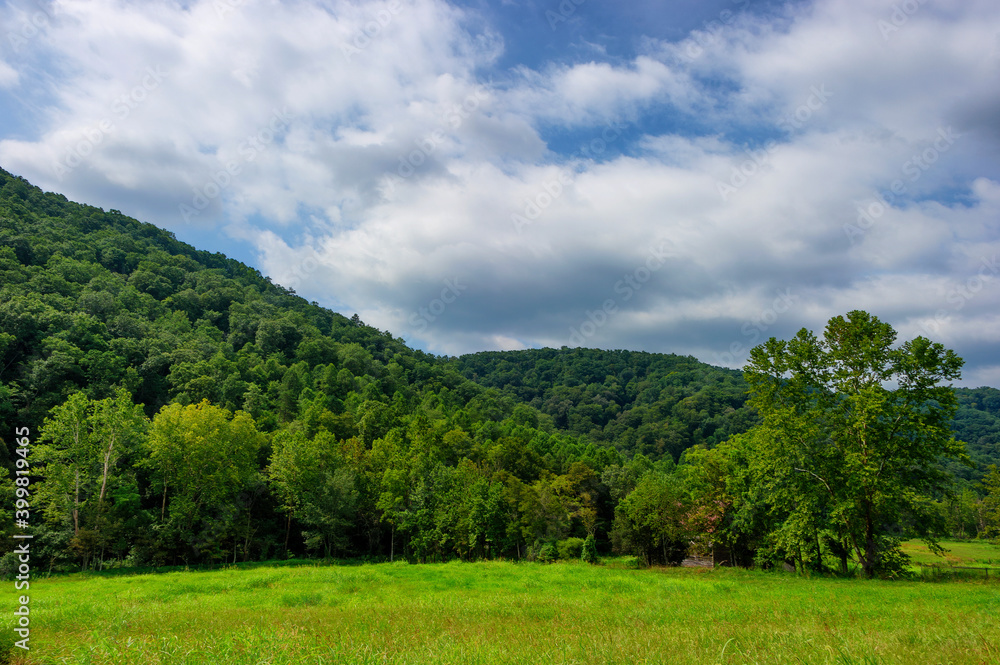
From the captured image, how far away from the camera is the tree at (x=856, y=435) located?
1041 inches

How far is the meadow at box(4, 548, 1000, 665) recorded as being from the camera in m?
7.41

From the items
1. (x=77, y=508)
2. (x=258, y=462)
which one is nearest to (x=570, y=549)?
(x=258, y=462)

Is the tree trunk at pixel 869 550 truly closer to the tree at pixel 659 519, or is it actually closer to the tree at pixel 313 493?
the tree at pixel 659 519

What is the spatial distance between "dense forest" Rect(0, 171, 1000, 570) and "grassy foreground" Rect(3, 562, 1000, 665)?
14232mm

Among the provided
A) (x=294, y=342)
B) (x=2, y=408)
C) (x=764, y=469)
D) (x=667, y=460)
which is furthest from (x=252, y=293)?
(x=764, y=469)

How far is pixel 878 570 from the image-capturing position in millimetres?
28141

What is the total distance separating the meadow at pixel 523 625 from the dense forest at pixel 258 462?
14.0 meters

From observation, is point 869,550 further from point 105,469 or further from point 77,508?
point 77,508

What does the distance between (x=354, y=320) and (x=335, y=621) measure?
519 ft

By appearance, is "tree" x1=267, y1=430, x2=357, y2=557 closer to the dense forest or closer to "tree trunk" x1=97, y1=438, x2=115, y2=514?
the dense forest

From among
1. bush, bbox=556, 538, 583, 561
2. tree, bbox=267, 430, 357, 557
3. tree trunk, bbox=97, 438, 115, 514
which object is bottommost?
bush, bbox=556, 538, 583, 561

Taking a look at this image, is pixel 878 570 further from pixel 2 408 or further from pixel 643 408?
pixel 643 408

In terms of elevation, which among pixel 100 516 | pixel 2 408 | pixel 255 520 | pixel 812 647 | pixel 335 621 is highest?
pixel 2 408

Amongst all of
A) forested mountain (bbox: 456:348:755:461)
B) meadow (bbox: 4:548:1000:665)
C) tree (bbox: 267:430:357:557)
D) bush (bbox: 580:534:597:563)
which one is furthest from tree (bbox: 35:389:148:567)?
forested mountain (bbox: 456:348:755:461)
